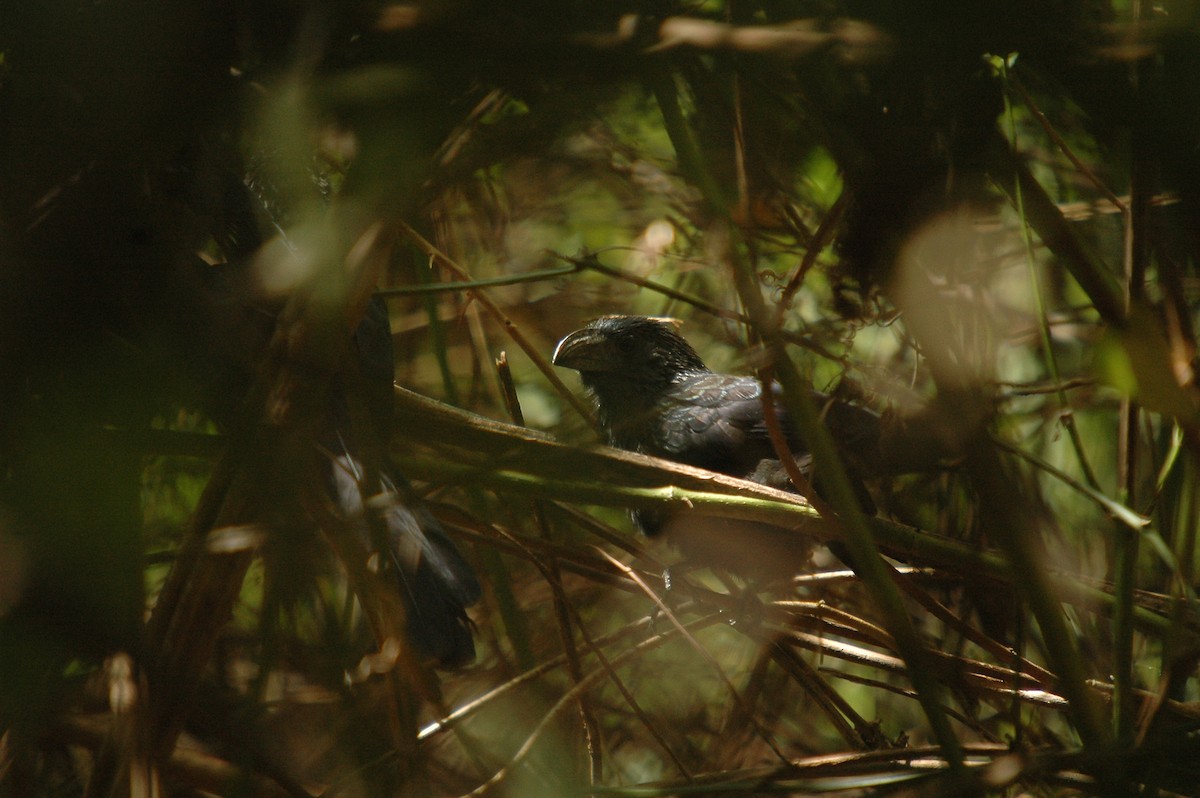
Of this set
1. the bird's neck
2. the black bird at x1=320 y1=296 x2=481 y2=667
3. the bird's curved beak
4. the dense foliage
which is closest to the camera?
the dense foliage

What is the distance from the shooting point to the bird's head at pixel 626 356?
156 inches

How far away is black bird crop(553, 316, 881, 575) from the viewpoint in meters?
3.27

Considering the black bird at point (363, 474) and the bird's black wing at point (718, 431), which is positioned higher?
the black bird at point (363, 474)

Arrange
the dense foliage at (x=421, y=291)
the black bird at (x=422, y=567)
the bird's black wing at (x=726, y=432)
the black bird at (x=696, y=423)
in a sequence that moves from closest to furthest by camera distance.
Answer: the dense foliage at (x=421, y=291)
the black bird at (x=422, y=567)
the black bird at (x=696, y=423)
the bird's black wing at (x=726, y=432)

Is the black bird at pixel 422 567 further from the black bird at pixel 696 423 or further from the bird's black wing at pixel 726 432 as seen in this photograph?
the bird's black wing at pixel 726 432

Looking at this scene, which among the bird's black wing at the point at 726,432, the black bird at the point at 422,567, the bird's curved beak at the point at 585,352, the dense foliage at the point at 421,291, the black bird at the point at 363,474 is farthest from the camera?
the bird's curved beak at the point at 585,352

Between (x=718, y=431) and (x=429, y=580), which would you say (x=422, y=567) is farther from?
(x=718, y=431)

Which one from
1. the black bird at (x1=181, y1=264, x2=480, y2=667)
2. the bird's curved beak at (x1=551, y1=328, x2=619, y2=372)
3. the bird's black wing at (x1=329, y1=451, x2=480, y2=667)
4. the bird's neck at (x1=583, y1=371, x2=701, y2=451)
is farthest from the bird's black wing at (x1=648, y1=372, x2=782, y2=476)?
the bird's black wing at (x1=329, y1=451, x2=480, y2=667)

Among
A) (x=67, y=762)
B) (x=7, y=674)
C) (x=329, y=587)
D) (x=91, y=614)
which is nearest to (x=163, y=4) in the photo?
(x=91, y=614)

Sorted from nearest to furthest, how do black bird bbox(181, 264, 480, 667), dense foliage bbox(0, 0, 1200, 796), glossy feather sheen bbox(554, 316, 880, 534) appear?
dense foliage bbox(0, 0, 1200, 796) → black bird bbox(181, 264, 480, 667) → glossy feather sheen bbox(554, 316, 880, 534)

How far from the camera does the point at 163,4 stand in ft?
4.60

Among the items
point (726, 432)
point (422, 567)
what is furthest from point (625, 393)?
point (422, 567)

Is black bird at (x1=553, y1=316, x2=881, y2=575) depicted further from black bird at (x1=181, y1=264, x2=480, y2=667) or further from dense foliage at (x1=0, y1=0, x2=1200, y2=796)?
black bird at (x1=181, y1=264, x2=480, y2=667)

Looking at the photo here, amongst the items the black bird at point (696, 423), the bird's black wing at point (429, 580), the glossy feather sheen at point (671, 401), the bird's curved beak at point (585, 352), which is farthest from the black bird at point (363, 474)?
the bird's curved beak at point (585, 352)
